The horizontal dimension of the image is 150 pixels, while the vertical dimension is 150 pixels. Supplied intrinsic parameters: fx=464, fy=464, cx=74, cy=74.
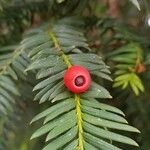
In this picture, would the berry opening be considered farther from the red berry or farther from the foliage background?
the foliage background

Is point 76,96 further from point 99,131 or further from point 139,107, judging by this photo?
point 139,107

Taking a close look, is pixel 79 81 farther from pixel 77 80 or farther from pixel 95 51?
pixel 95 51

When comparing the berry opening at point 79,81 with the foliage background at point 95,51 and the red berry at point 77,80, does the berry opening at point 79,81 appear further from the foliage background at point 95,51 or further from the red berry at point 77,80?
the foliage background at point 95,51

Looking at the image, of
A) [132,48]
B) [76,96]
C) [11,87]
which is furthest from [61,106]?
[132,48]

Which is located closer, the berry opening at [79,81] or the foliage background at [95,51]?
the berry opening at [79,81]

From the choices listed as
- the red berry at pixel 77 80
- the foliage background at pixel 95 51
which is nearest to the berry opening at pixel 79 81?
the red berry at pixel 77 80

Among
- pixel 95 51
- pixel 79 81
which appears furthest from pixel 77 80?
pixel 95 51
